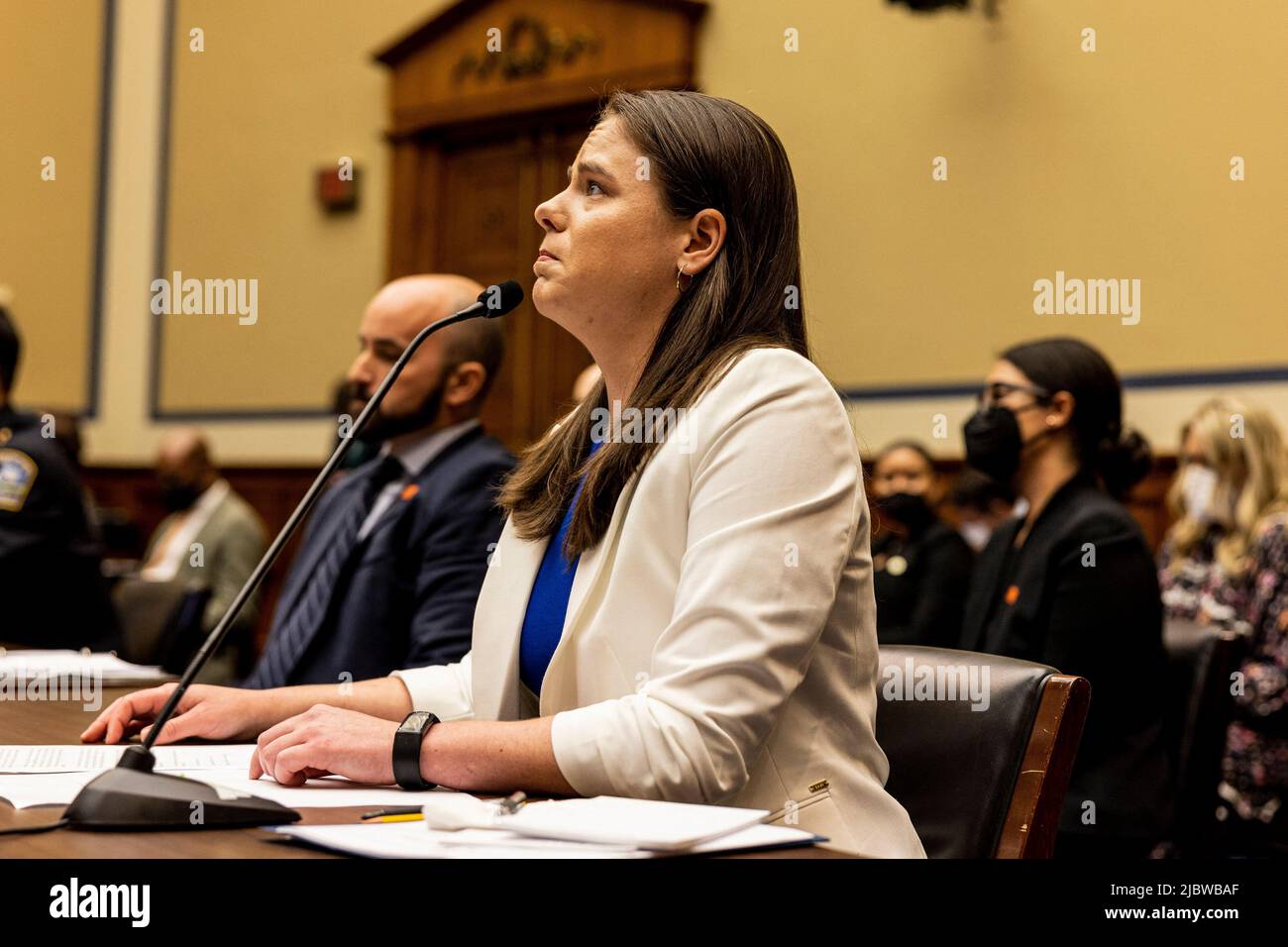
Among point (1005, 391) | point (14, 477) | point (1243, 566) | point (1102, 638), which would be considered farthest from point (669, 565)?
point (1243, 566)

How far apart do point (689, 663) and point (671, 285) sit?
1.60 ft

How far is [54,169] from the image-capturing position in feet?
25.8

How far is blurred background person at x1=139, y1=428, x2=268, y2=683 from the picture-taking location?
5703 mm

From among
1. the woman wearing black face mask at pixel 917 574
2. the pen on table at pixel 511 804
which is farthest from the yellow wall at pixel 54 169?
the pen on table at pixel 511 804

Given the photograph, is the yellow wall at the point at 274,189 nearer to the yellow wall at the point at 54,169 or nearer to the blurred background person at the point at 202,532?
the yellow wall at the point at 54,169

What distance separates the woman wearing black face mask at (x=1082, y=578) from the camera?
2508 millimetres

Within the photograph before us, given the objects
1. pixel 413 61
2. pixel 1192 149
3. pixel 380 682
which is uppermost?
pixel 413 61

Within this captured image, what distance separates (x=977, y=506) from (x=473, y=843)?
3912mm

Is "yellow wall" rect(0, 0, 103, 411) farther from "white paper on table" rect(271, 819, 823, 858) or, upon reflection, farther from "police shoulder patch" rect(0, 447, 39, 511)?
"white paper on table" rect(271, 819, 823, 858)

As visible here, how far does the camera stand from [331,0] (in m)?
7.07

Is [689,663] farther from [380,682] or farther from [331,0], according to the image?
[331,0]

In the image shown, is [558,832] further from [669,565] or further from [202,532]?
[202,532]

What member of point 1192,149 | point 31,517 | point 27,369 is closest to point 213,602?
point 31,517

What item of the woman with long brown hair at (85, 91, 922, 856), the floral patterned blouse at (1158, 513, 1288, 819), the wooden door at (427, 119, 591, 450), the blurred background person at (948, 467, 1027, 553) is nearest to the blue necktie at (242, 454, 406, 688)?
the woman with long brown hair at (85, 91, 922, 856)
